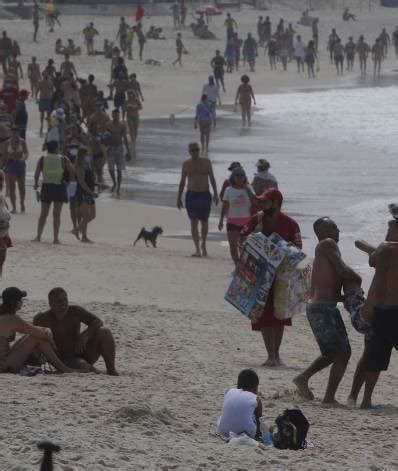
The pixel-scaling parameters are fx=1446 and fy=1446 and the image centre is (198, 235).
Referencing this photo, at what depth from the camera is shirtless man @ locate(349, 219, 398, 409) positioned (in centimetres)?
832

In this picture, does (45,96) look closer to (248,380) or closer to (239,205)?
(239,205)

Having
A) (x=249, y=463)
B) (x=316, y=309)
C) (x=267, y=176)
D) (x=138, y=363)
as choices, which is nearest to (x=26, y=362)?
(x=138, y=363)

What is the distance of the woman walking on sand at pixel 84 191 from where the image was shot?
15.9 metres

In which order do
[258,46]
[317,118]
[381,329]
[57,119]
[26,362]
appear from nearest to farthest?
1. [381,329]
2. [26,362]
3. [57,119]
4. [317,118]
5. [258,46]

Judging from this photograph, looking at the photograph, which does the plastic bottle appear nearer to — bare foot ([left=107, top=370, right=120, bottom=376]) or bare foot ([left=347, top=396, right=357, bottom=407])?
bare foot ([left=347, top=396, right=357, bottom=407])

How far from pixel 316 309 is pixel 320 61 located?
165ft

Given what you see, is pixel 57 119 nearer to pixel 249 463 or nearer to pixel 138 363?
pixel 138 363

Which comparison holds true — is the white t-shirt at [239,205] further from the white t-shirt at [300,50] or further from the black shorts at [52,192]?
the white t-shirt at [300,50]

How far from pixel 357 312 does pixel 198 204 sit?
6725 mm

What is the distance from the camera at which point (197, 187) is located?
1525 cm

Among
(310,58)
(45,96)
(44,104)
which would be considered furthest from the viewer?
(310,58)

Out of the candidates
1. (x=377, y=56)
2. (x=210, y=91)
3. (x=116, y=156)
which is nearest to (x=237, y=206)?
(x=116, y=156)

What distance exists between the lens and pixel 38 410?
746 centimetres

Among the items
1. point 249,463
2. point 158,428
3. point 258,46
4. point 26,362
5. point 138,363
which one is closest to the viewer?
point 249,463
